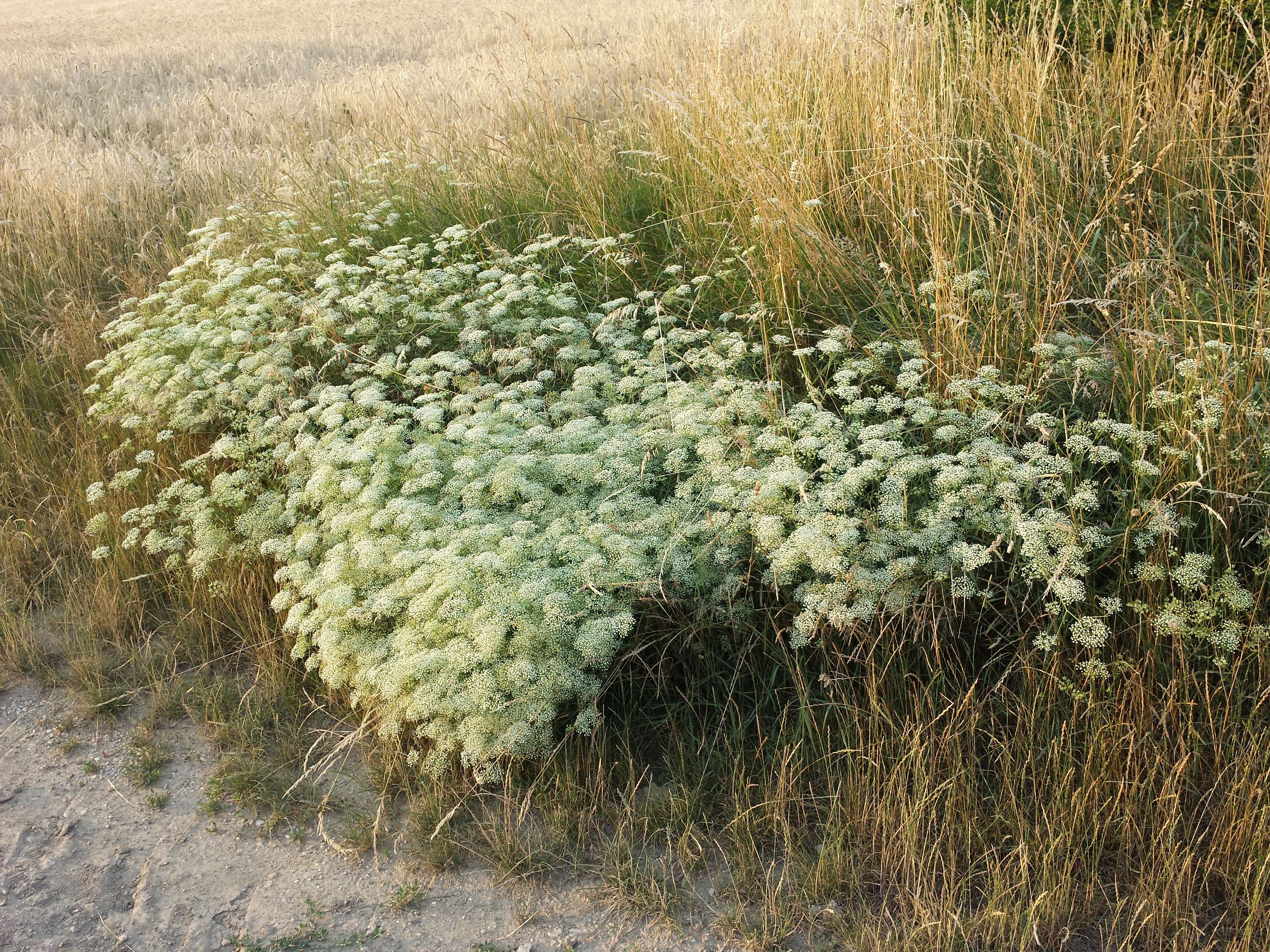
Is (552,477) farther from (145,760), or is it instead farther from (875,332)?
(145,760)

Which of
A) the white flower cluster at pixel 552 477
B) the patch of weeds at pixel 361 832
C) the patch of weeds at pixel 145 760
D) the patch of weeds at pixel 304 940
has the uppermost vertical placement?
the white flower cluster at pixel 552 477

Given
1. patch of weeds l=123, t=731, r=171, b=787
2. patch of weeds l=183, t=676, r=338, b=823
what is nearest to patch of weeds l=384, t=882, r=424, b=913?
patch of weeds l=183, t=676, r=338, b=823

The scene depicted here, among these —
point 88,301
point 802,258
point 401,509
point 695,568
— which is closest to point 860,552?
point 695,568

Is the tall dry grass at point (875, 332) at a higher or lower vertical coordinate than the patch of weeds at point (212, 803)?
higher

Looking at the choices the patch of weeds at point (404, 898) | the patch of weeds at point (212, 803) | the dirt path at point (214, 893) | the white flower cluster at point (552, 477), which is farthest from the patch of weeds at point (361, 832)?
the patch of weeds at point (212, 803)

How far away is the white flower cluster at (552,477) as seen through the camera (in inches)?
104

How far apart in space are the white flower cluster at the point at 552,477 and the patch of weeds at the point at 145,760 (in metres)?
0.55

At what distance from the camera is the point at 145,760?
3215 mm

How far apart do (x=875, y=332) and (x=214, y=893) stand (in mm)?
2842

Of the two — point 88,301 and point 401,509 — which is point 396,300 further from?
point 88,301

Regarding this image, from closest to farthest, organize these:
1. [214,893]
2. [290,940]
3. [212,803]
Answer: [290,940] → [214,893] → [212,803]

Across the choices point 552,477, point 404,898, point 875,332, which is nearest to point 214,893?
point 404,898

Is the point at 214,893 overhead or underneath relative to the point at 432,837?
underneath

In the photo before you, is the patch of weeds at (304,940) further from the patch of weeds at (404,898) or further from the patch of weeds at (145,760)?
the patch of weeds at (145,760)
